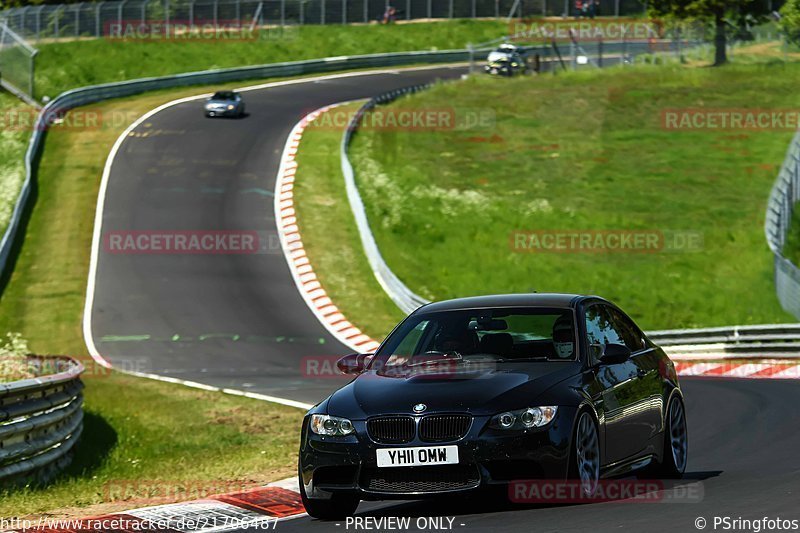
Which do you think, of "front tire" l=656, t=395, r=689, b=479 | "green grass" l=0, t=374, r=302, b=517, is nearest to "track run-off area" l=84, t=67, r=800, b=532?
"front tire" l=656, t=395, r=689, b=479

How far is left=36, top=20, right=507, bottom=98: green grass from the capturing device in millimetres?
66062

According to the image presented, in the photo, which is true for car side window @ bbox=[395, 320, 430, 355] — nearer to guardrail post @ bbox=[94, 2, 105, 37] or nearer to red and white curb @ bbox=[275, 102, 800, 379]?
red and white curb @ bbox=[275, 102, 800, 379]

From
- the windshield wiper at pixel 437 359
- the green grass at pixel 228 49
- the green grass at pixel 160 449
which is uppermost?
the windshield wiper at pixel 437 359

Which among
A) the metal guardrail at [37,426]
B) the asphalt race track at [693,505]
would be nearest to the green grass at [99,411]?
the metal guardrail at [37,426]

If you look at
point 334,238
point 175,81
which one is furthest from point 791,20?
point 334,238

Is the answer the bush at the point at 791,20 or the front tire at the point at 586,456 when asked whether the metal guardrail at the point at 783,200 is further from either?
the bush at the point at 791,20

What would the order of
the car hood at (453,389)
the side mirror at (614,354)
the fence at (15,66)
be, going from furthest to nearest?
the fence at (15,66) < the side mirror at (614,354) < the car hood at (453,389)

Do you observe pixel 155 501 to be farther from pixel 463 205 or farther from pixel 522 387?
pixel 463 205

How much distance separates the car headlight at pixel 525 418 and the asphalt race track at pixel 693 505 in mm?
522

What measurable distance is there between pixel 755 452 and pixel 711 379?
11041 millimetres

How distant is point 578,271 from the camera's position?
37500 mm

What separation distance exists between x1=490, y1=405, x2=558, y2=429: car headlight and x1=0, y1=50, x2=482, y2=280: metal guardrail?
29.5 m

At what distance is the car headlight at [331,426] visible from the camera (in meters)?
8.94

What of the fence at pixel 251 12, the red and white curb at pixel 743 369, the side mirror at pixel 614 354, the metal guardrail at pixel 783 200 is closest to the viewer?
the side mirror at pixel 614 354
